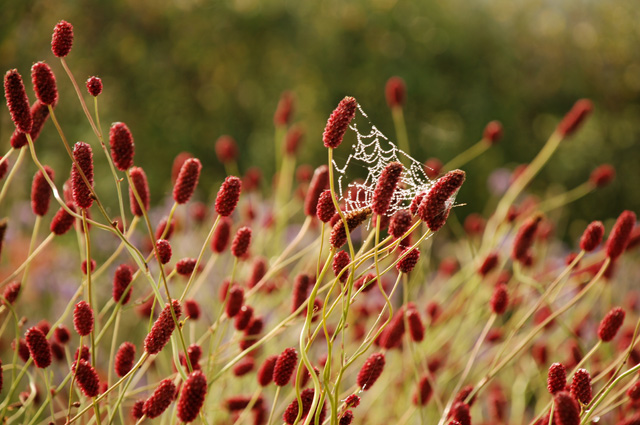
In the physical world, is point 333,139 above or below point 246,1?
below

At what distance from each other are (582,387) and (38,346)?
559 mm

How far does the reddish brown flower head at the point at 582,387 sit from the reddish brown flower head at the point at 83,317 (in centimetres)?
50

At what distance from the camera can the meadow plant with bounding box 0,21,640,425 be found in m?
0.68

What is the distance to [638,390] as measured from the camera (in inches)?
34.1

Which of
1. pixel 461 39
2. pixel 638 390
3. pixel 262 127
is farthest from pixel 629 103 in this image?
pixel 638 390

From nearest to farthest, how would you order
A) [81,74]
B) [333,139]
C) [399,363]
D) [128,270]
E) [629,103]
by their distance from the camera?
[333,139] < [128,270] < [399,363] < [81,74] < [629,103]

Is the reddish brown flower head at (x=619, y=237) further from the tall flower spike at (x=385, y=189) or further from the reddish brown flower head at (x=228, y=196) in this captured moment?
the reddish brown flower head at (x=228, y=196)

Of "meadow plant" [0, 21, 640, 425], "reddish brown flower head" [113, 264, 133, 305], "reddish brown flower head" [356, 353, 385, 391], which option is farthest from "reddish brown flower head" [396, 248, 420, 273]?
"reddish brown flower head" [113, 264, 133, 305]

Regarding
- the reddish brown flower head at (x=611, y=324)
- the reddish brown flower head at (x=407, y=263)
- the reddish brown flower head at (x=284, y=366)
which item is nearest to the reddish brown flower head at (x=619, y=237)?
the reddish brown flower head at (x=611, y=324)

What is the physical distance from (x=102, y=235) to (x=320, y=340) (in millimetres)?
1605

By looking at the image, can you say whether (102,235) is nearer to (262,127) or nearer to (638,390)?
(262,127)

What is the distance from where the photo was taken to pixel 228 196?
745mm

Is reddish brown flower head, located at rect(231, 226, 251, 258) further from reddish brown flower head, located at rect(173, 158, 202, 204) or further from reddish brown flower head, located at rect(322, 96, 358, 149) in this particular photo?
reddish brown flower head, located at rect(322, 96, 358, 149)

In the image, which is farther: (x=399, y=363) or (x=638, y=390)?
(x=399, y=363)
